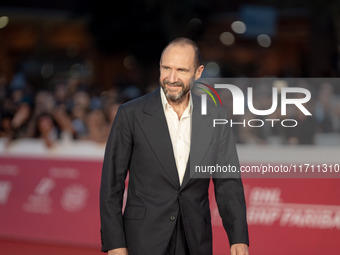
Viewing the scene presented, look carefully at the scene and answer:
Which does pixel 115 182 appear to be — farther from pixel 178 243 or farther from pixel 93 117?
pixel 93 117

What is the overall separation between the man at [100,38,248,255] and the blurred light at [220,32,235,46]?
2322 cm

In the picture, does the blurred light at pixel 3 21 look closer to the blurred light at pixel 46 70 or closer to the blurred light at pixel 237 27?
the blurred light at pixel 46 70

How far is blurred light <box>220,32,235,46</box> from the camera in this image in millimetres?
26875

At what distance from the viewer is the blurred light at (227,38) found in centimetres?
2688

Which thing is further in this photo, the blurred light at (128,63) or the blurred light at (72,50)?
the blurred light at (72,50)

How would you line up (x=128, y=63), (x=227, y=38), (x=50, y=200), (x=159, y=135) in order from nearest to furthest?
(x=159, y=135), (x=50, y=200), (x=227, y=38), (x=128, y=63)

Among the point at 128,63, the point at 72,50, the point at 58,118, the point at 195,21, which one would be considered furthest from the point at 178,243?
the point at 72,50

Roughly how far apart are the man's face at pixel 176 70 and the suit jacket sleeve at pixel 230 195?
37 centimetres

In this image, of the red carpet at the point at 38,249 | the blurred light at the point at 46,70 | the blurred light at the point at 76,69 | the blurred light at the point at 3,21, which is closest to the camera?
the red carpet at the point at 38,249

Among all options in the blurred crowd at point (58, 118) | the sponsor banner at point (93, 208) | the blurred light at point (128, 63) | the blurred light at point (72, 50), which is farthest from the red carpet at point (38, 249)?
the blurred light at point (72, 50)

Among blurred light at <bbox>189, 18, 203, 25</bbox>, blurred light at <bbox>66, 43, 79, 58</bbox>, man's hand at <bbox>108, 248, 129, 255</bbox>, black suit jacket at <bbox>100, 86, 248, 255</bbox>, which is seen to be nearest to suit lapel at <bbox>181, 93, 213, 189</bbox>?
black suit jacket at <bbox>100, 86, 248, 255</bbox>

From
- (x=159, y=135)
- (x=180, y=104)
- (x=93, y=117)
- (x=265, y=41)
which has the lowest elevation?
(x=159, y=135)

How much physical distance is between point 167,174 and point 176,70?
1.79 ft

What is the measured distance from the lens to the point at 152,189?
12.4 ft
